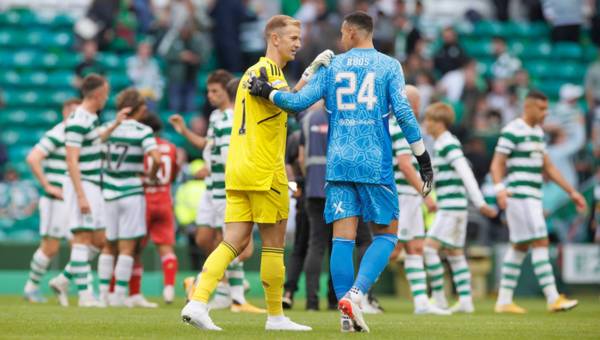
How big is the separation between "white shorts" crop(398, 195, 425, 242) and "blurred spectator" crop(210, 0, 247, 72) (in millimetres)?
10353

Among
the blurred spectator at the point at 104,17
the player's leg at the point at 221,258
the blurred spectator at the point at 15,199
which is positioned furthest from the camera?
the blurred spectator at the point at 104,17

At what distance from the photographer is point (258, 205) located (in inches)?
393

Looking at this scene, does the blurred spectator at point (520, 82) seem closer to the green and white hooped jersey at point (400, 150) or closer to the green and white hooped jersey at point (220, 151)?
the green and white hooped jersey at point (400, 150)

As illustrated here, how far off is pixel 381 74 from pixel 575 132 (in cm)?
1280

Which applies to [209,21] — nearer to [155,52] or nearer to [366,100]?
[155,52]

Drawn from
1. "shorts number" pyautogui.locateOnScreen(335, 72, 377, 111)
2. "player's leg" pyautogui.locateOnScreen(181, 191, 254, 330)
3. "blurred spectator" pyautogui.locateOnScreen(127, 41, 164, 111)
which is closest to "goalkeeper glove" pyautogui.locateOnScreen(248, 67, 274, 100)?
"shorts number" pyautogui.locateOnScreen(335, 72, 377, 111)

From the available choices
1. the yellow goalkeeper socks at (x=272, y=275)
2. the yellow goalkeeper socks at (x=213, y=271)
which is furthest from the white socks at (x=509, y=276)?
the yellow goalkeeper socks at (x=213, y=271)

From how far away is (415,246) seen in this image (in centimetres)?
1374

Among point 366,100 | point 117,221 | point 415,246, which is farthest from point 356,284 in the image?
point 117,221

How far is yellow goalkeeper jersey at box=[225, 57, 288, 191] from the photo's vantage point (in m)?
9.95

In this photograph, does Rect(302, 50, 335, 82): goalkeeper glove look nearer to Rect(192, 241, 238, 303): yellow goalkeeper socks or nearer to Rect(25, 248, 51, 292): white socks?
Rect(192, 241, 238, 303): yellow goalkeeper socks

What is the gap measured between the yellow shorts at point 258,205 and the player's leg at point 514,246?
4728mm

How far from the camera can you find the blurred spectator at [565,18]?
25.6 meters

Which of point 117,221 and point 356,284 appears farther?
point 117,221
